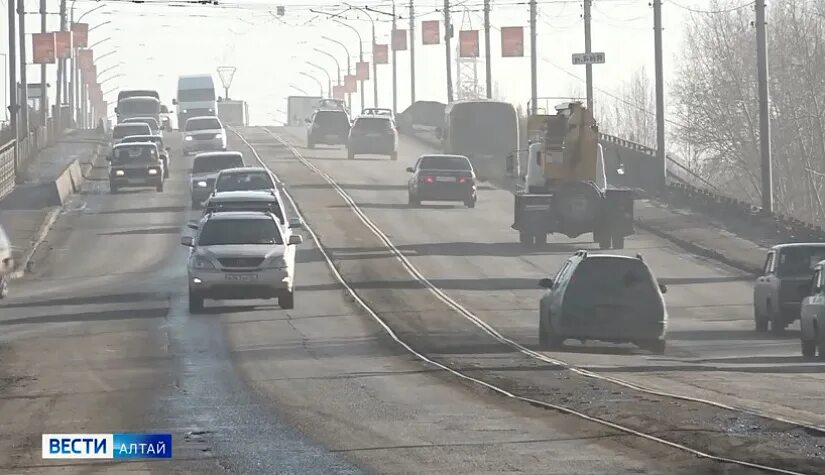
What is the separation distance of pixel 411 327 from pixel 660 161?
111ft

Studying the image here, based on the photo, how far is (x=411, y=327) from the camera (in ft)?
98.9

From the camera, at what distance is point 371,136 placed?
81.2 metres

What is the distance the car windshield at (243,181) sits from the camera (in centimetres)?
5028

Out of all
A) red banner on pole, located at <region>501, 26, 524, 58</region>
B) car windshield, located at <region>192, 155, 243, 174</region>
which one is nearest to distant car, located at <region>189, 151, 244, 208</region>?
car windshield, located at <region>192, 155, 243, 174</region>

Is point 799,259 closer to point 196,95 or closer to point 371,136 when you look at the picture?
point 371,136

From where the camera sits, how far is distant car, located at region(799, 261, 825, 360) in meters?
26.3

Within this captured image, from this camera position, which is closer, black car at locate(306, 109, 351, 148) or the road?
the road

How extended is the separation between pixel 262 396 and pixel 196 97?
8644 centimetres

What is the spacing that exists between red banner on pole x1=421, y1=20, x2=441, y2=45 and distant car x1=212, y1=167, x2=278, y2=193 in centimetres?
3634

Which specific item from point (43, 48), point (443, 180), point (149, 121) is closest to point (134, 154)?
point (443, 180)

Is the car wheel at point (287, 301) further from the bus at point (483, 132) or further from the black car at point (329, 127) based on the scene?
the black car at point (329, 127)

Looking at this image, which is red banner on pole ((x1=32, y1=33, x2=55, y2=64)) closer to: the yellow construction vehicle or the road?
the yellow construction vehicle

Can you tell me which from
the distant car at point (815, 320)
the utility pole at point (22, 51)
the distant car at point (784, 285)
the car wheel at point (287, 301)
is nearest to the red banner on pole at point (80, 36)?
the utility pole at point (22, 51)

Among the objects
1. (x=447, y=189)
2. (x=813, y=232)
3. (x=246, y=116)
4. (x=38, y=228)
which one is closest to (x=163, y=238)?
(x=38, y=228)
